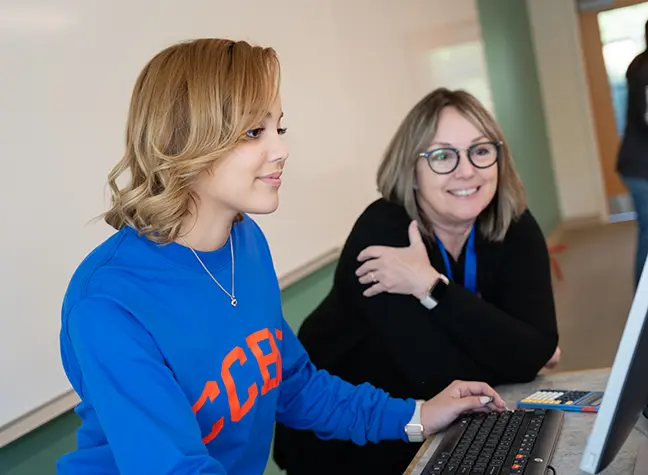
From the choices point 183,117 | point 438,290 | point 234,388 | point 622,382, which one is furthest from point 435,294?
point 622,382

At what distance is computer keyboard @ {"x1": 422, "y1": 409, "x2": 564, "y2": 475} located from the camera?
3.73 ft

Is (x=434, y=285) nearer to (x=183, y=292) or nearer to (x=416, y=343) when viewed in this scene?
(x=416, y=343)

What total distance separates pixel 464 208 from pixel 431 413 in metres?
0.63

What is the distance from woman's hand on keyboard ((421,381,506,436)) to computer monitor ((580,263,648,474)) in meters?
0.50

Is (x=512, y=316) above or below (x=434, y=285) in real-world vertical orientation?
below

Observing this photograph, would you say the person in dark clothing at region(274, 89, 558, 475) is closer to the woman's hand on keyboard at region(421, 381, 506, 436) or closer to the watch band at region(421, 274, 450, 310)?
the watch band at region(421, 274, 450, 310)

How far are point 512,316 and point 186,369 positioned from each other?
913 millimetres

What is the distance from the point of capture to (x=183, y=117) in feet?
3.75

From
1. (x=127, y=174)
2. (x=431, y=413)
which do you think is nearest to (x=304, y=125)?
(x=127, y=174)

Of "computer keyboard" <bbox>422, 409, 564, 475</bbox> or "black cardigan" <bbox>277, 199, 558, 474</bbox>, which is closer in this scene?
"computer keyboard" <bbox>422, 409, 564, 475</bbox>

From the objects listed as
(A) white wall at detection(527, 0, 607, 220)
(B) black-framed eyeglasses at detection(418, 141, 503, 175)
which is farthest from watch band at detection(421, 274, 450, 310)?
(A) white wall at detection(527, 0, 607, 220)

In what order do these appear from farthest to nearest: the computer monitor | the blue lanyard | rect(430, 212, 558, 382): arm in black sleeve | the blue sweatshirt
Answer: the blue lanyard < rect(430, 212, 558, 382): arm in black sleeve < the blue sweatshirt < the computer monitor

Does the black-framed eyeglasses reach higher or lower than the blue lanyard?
higher

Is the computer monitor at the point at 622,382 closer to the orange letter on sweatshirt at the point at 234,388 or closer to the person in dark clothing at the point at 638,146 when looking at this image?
the orange letter on sweatshirt at the point at 234,388
